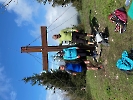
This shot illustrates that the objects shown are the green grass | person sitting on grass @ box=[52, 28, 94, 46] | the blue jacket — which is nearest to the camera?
the green grass

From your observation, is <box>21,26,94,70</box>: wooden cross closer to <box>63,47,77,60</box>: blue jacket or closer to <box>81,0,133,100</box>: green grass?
<box>63,47,77,60</box>: blue jacket

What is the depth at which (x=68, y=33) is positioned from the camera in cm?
1396

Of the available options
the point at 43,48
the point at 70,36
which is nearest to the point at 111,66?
the point at 70,36

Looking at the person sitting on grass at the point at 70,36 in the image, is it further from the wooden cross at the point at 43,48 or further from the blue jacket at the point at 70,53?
the blue jacket at the point at 70,53

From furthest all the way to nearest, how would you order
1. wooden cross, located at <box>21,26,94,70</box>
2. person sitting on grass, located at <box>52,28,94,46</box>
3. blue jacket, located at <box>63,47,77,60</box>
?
person sitting on grass, located at <box>52,28,94,46</box>
wooden cross, located at <box>21,26,94,70</box>
blue jacket, located at <box>63,47,77,60</box>

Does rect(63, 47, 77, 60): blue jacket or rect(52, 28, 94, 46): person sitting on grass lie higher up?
rect(52, 28, 94, 46): person sitting on grass

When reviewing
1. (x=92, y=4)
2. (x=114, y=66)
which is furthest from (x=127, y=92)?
(x=92, y=4)

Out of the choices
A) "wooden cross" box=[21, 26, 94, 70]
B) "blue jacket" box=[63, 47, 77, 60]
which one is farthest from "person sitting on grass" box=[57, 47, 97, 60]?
"wooden cross" box=[21, 26, 94, 70]

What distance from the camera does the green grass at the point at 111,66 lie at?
39.0 feet

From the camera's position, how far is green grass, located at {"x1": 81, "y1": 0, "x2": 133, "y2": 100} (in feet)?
39.0

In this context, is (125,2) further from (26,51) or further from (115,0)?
(26,51)

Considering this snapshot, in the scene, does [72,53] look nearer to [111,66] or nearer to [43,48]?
[43,48]

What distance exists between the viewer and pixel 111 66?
1330 cm

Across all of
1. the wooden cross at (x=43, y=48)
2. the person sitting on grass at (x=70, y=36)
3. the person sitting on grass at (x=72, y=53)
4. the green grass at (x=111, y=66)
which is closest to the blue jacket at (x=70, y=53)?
the person sitting on grass at (x=72, y=53)
